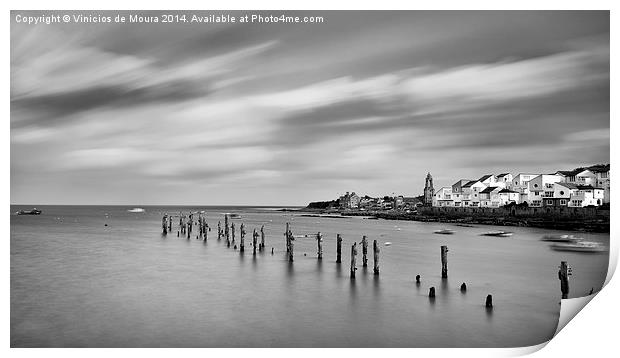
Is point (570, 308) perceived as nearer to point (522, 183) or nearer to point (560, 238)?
point (522, 183)

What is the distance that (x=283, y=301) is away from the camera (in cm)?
656

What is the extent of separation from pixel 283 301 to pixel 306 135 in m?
2.35

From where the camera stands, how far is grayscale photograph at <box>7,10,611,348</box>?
17.1ft

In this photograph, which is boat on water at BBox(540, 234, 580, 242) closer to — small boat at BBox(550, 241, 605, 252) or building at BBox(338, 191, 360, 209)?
small boat at BBox(550, 241, 605, 252)

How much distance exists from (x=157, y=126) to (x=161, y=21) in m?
1.79

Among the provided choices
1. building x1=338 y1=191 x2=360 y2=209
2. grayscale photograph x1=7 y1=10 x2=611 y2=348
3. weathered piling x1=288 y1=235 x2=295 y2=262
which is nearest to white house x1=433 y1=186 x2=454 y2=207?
grayscale photograph x1=7 y1=10 x2=611 y2=348

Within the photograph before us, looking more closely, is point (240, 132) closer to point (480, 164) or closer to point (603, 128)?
point (480, 164)

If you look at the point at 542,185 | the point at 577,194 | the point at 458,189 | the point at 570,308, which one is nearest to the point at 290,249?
the point at 458,189

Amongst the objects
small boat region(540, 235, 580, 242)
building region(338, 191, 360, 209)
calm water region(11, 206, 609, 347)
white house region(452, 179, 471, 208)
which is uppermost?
white house region(452, 179, 471, 208)

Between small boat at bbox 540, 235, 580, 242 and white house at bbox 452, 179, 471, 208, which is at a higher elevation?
white house at bbox 452, 179, 471, 208

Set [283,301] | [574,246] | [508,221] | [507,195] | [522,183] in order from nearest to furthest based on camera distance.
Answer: [283,301] → [522,183] → [507,195] → [574,246] → [508,221]

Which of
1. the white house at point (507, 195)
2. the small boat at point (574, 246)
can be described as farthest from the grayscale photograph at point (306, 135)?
the small boat at point (574, 246)

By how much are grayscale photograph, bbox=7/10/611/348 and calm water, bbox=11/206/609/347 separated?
0.13ft

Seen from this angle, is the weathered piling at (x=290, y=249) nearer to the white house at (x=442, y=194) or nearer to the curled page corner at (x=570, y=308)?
the white house at (x=442, y=194)
